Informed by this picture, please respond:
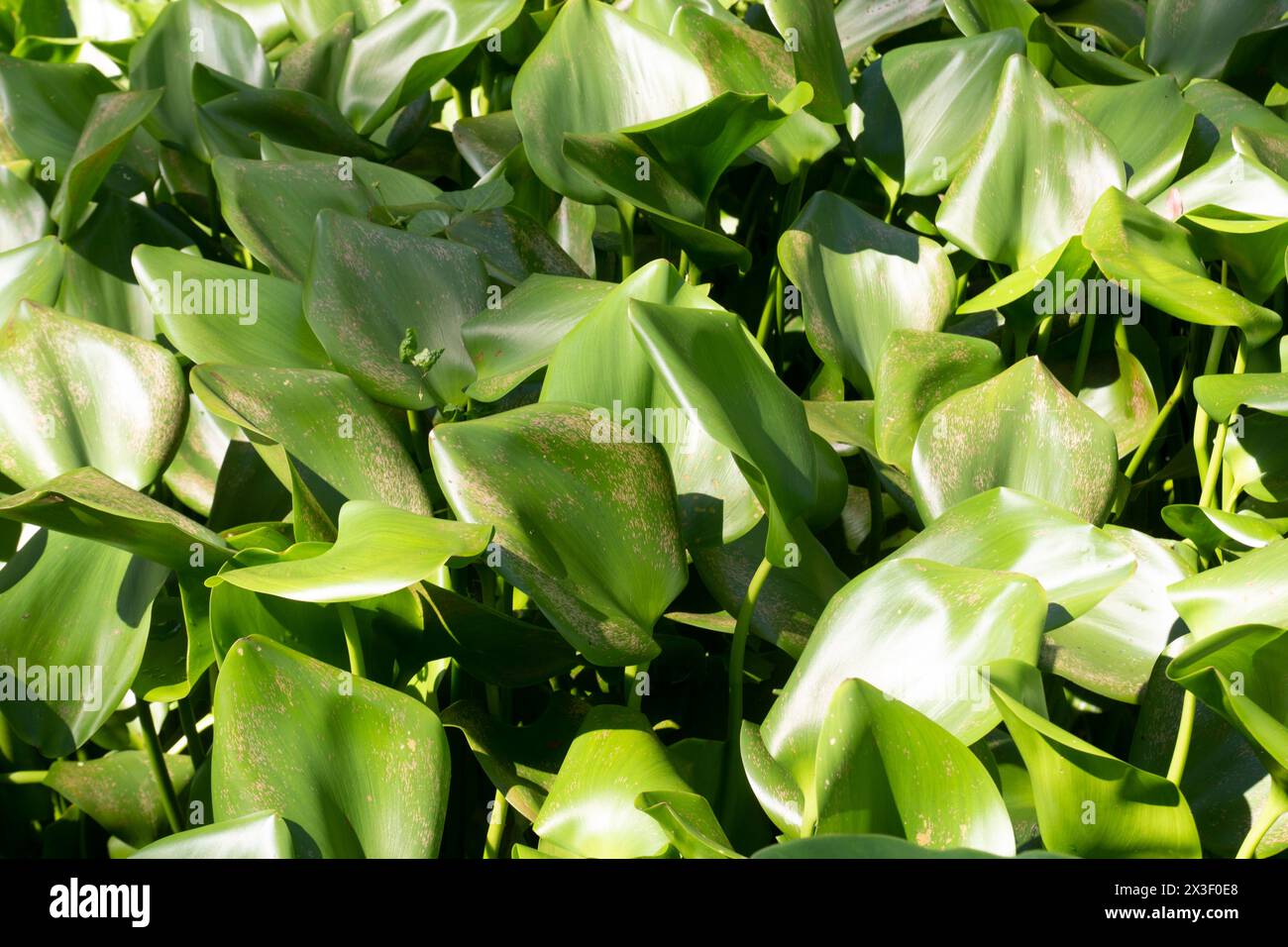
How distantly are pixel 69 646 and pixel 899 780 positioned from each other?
43cm

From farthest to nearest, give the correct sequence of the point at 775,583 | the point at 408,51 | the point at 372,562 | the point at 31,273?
the point at 408,51 < the point at 31,273 < the point at 775,583 < the point at 372,562

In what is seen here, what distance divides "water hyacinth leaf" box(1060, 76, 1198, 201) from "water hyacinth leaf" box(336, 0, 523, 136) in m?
0.45

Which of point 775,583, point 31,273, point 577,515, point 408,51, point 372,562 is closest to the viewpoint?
point 372,562

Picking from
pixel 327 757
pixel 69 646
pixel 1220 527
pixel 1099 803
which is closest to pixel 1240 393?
pixel 1220 527

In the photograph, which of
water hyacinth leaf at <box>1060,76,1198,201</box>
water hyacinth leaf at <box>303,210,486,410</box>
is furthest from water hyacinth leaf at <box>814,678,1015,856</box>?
water hyacinth leaf at <box>1060,76,1198,201</box>

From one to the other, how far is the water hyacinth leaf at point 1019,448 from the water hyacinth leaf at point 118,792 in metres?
0.52

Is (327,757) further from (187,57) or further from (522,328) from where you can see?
(187,57)

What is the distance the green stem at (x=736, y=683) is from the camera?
1.95 feet

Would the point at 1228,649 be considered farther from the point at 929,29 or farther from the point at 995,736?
the point at 929,29

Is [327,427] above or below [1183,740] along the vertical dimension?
above

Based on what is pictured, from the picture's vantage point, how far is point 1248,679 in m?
0.50

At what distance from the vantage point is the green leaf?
1.71 feet

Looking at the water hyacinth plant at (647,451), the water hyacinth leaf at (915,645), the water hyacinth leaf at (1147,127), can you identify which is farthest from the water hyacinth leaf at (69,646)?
the water hyacinth leaf at (1147,127)
